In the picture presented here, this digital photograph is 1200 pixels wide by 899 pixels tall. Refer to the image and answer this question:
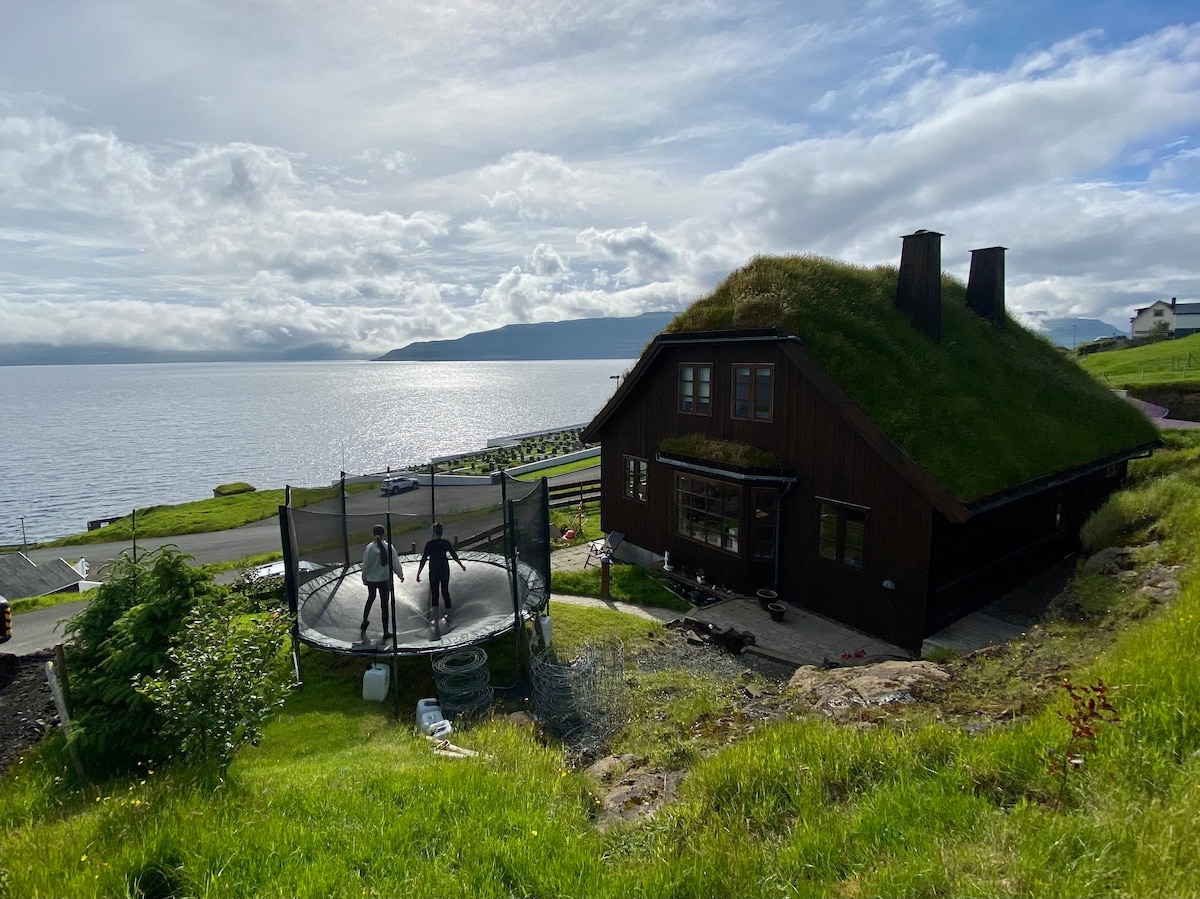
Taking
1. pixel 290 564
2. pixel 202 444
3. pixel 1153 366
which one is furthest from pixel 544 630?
pixel 202 444

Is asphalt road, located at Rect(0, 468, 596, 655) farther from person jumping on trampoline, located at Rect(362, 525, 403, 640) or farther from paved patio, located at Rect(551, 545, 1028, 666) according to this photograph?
person jumping on trampoline, located at Rect(362, 525, 403, 640)

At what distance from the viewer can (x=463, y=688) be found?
11.2m

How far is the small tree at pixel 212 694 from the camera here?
6328 millimetres

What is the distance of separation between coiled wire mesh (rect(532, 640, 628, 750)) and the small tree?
15.0ft

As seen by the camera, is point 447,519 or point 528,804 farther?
point 447,519

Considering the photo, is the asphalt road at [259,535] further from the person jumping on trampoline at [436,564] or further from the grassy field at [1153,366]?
the grassy field at [1153,366]

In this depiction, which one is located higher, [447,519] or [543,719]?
[447,519]

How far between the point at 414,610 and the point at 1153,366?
168ft

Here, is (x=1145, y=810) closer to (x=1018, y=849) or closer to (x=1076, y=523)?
(x=1018, y=849)

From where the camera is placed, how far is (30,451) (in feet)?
321

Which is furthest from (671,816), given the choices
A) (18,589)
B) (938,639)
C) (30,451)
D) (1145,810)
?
(30,451)

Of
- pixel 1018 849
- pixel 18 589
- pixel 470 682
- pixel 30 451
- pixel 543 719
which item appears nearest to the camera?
pixel 1018 849

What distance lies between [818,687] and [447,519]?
11194 millimetres

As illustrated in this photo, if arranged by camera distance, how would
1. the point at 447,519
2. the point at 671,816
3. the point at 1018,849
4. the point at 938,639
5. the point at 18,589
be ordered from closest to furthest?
1. the point at 1018,849
2. the point at 671,816
3. the point at 938,639
4. the point at 447,519
5. the point at 18,589
